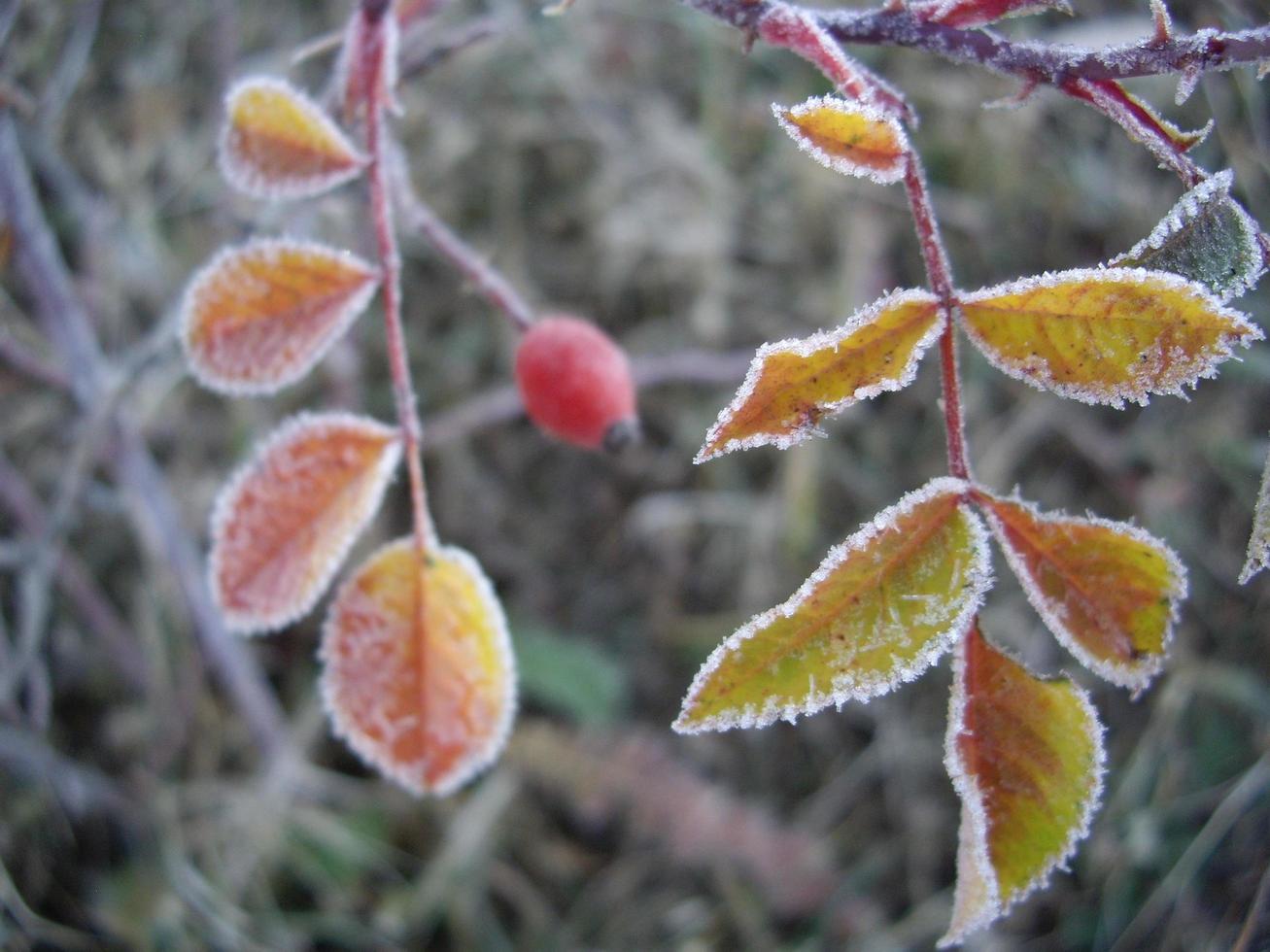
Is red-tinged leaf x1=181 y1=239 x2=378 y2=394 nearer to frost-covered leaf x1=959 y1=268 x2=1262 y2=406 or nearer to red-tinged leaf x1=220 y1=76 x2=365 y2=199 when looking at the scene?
red-tinged leaf x1=220 y1=76 x2=365 y2=199

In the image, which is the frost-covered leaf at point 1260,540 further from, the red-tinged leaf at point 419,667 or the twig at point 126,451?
the twig at point 126,451

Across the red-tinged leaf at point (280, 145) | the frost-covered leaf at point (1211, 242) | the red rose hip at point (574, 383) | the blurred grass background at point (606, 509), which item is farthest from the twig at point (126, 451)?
the frost-covered leaf at point (1211, 242)

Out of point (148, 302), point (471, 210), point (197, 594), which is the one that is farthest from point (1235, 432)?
point (148, 302)

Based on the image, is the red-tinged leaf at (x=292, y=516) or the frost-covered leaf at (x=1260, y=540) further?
the red-tinged leaf at (x=292, y=516)

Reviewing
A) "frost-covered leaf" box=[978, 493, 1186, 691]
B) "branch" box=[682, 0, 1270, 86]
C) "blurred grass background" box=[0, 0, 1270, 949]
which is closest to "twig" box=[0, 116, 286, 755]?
"blurred grass background" box=[0, 0, 1270, 949]

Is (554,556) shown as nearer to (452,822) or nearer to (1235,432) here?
(452,822)

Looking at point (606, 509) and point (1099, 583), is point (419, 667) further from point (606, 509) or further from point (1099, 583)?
point (606, 509)
